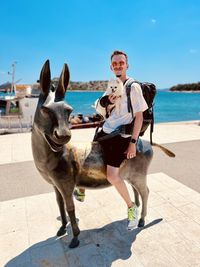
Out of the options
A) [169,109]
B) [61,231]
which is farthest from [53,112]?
[169,109]

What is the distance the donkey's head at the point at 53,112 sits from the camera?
72.3 inches

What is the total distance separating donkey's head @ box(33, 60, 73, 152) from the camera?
1.84 metres

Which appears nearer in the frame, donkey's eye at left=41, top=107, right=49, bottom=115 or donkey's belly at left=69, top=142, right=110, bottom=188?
donkey's eye at left=41, top=107, right=49, bottom=115

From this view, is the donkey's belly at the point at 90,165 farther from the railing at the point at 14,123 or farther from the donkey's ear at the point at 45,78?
the railing at the point at 14,123

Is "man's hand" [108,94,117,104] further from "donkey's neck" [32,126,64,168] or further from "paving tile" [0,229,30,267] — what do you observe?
"paving tile" [0,229,30,267]

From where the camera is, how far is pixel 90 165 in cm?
239

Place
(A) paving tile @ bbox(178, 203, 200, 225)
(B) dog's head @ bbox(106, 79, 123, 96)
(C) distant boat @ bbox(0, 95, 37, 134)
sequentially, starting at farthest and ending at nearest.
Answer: (C) distant boat @ bbox(0, 95, 37, 134) → (A) paving tile @ bbox(178, 203, 200, 225) → (B) dog's head @ bbox(106, 79, 123, 96)

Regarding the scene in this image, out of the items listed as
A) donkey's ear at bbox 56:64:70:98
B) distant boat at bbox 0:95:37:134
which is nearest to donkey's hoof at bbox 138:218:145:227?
donkey's ear at bbox 56:64:70:98

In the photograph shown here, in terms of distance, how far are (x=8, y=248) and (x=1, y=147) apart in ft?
17.0

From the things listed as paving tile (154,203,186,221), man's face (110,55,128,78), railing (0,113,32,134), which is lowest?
railing (0,113,32,134)

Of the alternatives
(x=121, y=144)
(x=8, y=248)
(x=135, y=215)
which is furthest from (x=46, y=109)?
(x=8, y=248)

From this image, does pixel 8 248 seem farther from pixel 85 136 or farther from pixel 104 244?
pixel 85 136

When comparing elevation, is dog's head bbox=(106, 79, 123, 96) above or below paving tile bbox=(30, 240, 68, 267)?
above

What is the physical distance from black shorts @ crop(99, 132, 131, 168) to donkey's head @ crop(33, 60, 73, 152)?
64 centimetres
